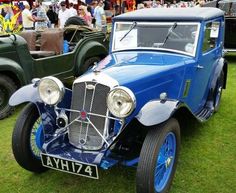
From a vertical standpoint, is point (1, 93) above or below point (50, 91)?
below

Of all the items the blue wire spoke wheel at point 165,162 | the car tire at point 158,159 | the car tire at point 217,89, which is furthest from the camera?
the car tire at point 217,89

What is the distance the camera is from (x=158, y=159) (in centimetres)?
275

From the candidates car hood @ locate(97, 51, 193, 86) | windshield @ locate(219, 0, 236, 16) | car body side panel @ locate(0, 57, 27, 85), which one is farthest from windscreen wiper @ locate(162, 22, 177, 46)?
windshield @ locate(219, 0, 236, 16)

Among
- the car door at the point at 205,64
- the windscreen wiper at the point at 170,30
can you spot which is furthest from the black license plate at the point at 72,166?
the windscreen wiper at the point at 170,30

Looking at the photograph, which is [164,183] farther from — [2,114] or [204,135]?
[2,114]

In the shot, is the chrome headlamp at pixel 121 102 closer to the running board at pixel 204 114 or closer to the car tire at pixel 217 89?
the running board at pixel 204 114

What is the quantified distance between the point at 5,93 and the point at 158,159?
3.19 m

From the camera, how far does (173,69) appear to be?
10.8ft

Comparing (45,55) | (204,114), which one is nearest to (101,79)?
(204,114)

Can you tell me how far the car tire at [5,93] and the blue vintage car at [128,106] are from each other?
1.91m

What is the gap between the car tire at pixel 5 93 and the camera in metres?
5.00

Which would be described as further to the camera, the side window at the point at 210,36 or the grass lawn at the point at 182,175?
the side window at the point at 210,36

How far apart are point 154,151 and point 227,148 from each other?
5.28 ft

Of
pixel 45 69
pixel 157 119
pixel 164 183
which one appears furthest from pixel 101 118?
pixel 45 69
